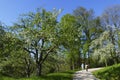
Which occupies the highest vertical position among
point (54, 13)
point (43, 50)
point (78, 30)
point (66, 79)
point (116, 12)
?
point (116, 12)

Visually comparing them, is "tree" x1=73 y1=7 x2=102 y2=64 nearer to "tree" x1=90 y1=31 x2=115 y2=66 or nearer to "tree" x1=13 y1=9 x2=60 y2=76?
"tree" x1=90 y1=31 x2=115 y2=66

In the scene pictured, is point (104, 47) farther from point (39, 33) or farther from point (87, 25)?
point (39, 33)

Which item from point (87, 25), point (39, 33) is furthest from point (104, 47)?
point (39, 33)

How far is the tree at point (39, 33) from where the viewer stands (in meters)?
26.6

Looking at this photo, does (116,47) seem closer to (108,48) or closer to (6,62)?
(108,48)

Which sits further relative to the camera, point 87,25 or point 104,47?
point 87,25

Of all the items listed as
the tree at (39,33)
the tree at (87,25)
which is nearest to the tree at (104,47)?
the tree at (87,25)

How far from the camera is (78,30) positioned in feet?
96.9

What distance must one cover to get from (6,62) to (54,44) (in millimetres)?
16088

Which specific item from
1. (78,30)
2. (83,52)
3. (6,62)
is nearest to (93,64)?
(83,52)

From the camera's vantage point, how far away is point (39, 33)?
1046 inches

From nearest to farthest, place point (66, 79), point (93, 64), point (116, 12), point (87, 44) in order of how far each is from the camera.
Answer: point (66, 79)
point (116, 12)
point (87, 44)
point (93, 64)

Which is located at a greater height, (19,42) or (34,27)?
(34,27)

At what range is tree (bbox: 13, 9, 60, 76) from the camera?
2659 centimetres
